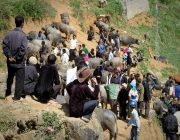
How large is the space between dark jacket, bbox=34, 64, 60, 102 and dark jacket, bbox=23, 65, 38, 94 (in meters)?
0.29

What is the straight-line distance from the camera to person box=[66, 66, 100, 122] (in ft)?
23.2

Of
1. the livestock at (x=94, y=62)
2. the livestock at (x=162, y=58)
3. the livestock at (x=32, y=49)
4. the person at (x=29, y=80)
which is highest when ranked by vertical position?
the person at (x=29, y=80)

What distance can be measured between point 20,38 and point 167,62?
19042 millimetres

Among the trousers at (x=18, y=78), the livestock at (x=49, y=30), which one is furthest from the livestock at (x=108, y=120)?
the livestock at (x=49, y=30)

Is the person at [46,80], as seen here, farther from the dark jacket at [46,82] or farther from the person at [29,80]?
the person at [29,80]

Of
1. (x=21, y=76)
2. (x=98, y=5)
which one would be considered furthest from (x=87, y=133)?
(x=98, y=5)

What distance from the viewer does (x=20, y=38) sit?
732 cm

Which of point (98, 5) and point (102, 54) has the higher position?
point (98, 5)

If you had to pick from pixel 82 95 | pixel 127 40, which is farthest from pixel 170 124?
pixel 127 40

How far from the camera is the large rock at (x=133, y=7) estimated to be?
95.3ft

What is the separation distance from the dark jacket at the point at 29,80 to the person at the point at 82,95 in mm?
1261

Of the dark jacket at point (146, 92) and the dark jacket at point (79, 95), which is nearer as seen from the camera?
the dark jacket at point (79, 95)

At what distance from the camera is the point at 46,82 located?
7766mm

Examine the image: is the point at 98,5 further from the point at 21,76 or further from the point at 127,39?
the point at 21,76
